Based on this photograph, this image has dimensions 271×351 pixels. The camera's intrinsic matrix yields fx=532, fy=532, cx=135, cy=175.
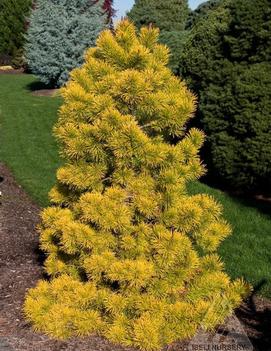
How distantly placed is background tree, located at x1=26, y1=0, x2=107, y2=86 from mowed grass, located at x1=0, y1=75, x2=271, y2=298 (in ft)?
4.85

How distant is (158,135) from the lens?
406cm

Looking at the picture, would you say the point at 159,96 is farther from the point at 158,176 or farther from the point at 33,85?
the point at 33,85

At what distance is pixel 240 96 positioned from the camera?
7289mm

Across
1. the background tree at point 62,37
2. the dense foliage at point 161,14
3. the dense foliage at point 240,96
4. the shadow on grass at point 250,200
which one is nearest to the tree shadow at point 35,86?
the background tree at point 62,37

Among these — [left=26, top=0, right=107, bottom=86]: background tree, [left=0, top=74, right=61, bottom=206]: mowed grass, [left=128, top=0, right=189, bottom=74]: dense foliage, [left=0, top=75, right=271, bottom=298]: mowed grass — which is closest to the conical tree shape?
[left=0, top=75, right=271, bottom=298]: mowed grass

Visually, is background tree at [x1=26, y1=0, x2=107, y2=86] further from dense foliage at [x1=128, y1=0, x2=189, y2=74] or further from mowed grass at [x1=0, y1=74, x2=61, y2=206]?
dense foliage at [x1=128, y1=0, x2=189, y2=74]

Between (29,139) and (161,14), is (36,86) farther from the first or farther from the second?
(29,139)

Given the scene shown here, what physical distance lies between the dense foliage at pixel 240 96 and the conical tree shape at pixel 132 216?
3323 mm

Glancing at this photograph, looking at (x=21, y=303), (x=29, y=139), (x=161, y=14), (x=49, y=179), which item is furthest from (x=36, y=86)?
(x=21, y=303)

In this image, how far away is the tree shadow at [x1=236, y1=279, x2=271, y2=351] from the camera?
3986 mm

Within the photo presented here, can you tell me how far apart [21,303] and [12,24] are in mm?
31431

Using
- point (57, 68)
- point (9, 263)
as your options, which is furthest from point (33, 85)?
point (9, 263)

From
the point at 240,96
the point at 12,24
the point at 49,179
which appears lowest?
the point at 49,179

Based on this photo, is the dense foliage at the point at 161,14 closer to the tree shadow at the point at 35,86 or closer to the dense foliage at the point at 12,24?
the tree shadow at the point at 35,86
